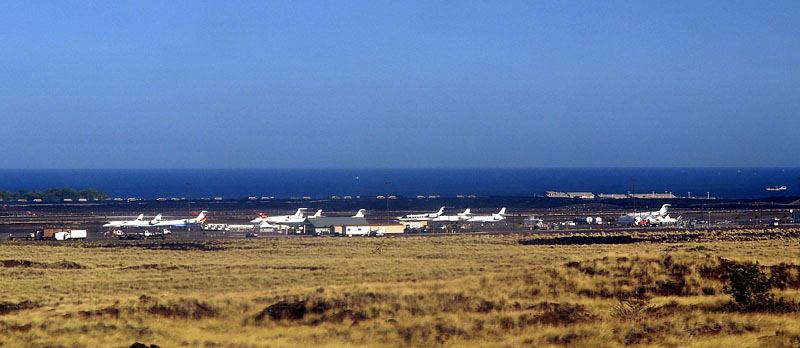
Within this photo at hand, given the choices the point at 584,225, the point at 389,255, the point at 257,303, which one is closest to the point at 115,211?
the point at 584,225

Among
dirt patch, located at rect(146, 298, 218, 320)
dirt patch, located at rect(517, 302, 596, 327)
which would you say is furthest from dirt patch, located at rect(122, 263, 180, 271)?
dirt patch, located at rect(517, 302, 596, 327)

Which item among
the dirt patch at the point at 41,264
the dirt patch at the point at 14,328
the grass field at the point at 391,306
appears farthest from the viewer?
the dirt patch at the point at 41,264

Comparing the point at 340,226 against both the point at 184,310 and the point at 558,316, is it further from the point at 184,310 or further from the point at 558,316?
the point at 558,316

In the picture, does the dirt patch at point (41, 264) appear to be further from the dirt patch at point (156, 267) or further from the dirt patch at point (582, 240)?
the dirt patch at point (582, 240)

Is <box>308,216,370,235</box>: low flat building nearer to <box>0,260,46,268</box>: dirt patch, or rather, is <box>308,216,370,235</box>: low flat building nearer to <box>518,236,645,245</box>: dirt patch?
<box>518,236,645,245</box>: dirt patch

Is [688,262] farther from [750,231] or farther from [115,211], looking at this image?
[115,211]

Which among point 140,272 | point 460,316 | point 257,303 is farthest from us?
point 140,272

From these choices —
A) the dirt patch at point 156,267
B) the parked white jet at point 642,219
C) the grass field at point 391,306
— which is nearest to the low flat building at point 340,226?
the parked white jet at point 642,219
